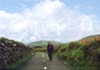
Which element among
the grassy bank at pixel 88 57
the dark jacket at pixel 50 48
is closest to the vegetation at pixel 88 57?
the grassy bank at pixel 88 57

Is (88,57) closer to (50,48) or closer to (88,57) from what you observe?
(88,57)

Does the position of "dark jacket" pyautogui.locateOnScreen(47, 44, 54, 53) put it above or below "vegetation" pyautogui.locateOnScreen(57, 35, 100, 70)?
above

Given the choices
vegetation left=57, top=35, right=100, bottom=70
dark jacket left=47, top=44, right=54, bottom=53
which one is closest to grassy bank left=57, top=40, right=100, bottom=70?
vegetation left=57, top=35, right=100, bottom=70

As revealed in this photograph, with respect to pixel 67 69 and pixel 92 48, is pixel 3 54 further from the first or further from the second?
pixel 92 48

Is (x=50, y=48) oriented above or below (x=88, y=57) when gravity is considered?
above

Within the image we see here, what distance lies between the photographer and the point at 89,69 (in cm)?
3441

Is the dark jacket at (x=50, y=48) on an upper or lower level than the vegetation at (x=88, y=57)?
upper

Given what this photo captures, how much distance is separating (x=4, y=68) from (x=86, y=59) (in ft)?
32.7

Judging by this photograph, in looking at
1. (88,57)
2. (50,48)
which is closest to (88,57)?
(88,57)

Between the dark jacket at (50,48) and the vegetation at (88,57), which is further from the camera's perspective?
the dark jacket at (50,48)

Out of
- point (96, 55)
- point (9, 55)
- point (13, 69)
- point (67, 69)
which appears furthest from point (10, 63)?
point (96, 55)

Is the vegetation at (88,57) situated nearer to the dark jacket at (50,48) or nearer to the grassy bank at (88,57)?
the grassy bank at (88,57)

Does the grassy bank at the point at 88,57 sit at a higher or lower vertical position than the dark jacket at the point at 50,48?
lower

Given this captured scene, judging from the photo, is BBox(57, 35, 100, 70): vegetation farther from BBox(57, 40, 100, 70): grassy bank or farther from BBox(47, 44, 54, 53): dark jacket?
BBox(47, 44, 54, 53): dark jacket
